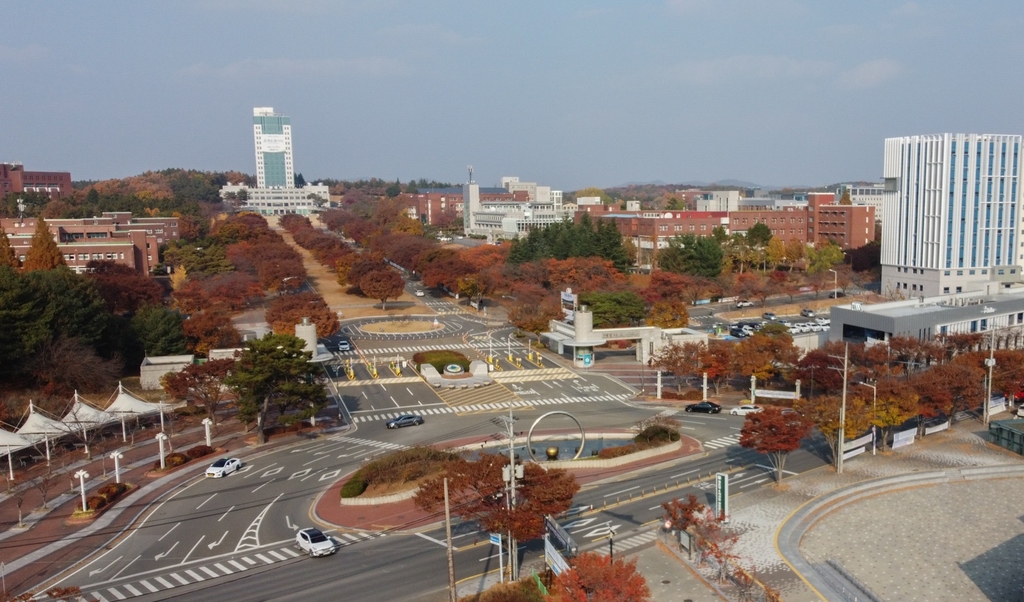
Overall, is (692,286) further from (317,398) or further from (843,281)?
(317,398)

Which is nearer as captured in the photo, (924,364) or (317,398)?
(317,398)

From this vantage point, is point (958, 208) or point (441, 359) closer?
point (441, 359)

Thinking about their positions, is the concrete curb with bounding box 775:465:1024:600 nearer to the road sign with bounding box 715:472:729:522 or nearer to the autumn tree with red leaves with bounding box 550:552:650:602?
the road sign with bounding box 715:472:729:522

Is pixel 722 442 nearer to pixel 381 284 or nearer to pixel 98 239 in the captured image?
pixel 381 284

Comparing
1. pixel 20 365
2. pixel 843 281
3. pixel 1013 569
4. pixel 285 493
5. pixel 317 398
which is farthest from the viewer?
pixel 843 281

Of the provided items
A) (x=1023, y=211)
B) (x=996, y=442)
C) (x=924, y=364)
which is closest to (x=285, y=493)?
(x=996, y=442)

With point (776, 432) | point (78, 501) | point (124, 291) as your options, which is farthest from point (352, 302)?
point (776, 432)
